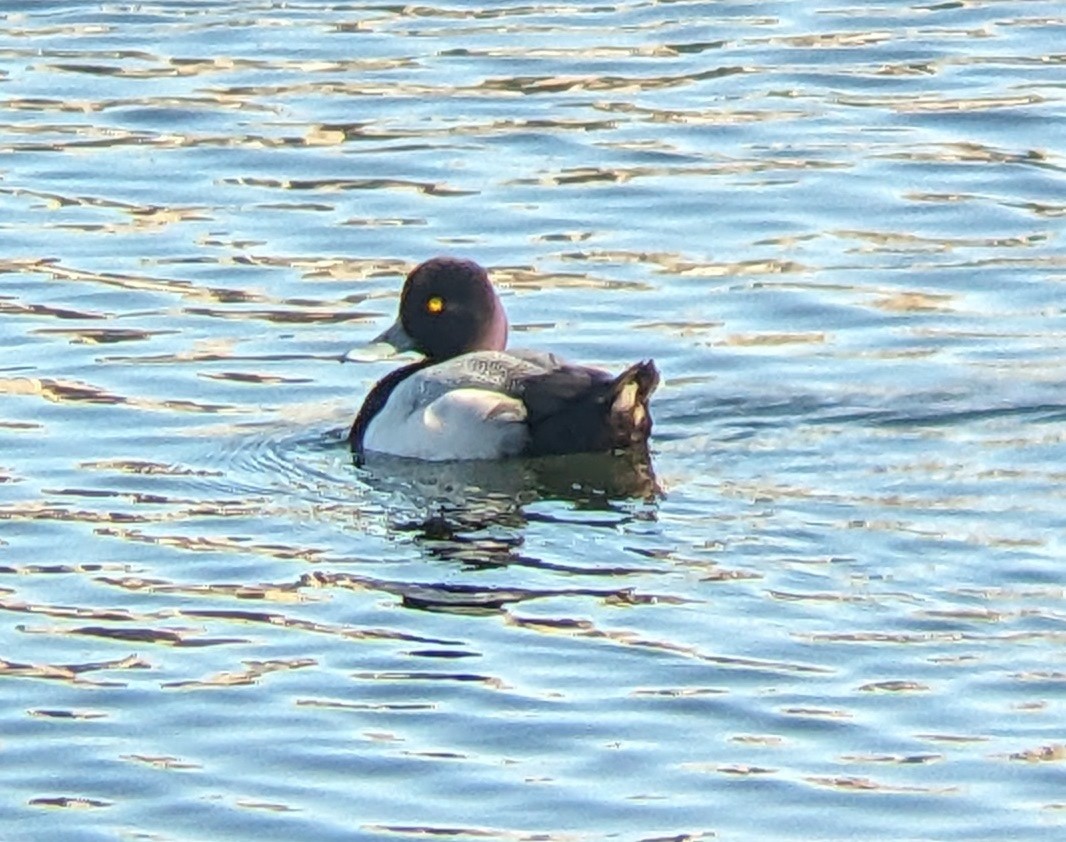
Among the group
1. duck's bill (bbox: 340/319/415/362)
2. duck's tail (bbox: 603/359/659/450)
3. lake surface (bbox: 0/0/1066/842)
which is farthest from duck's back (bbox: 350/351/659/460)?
duck's bill (bbox: 340/319/415/362)

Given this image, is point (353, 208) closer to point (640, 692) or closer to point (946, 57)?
point (946, 57)

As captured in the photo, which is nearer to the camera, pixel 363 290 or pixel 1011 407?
pixel 1011 407

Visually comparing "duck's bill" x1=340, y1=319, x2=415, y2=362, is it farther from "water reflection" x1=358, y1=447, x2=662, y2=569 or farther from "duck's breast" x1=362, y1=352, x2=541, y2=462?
"water reflection" x1=358, y1=447, x2=662, y2=569

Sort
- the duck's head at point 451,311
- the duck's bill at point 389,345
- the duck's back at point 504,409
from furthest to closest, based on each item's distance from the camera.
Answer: the duck's bill at point 389,345, the duck's head at point 451,311, the duck's back at point 504,409

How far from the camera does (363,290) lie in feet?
48.5

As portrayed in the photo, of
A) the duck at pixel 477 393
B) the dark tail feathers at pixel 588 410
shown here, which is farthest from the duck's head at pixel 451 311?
the dark tail feathers at pixel 588 410

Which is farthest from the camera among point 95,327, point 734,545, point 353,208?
point 353,208

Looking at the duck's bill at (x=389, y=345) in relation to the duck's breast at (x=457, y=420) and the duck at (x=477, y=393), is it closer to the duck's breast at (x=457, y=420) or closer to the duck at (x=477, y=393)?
the duck at (x=477, y=393)

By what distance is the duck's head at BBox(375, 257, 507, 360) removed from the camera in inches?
523

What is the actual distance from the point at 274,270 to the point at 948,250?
3.00m

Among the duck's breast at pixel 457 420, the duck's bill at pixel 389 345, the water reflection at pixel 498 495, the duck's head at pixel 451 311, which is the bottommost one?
the water reflection at pixel 498 495

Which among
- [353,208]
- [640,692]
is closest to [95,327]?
[353,208]

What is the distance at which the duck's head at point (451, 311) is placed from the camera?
13.3 metres

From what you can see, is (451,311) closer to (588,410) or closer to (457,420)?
(457,420)
